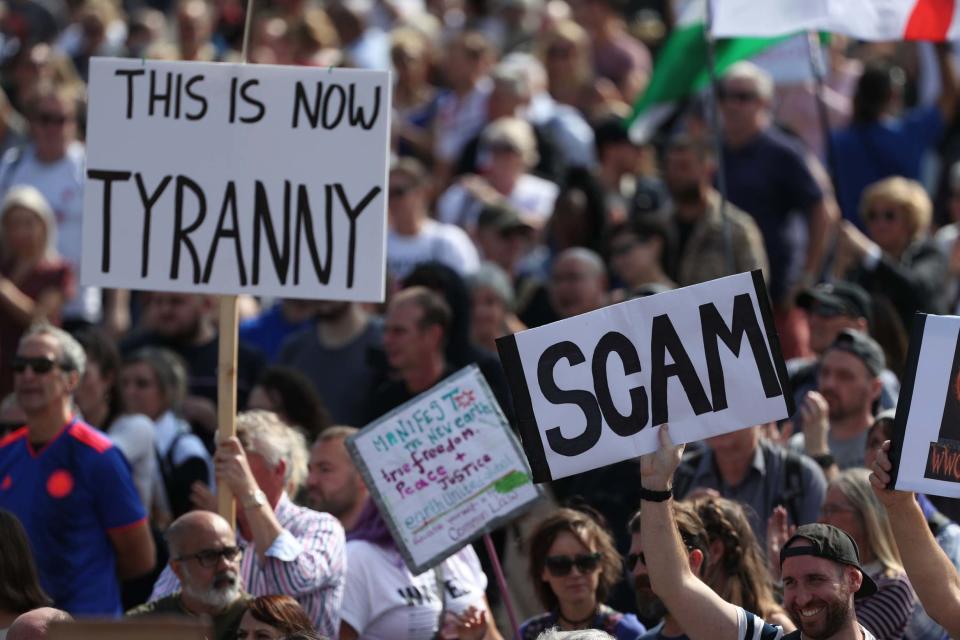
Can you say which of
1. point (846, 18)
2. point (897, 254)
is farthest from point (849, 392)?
point (897, 254)

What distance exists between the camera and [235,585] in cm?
657

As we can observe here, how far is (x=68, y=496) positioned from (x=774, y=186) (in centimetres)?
537

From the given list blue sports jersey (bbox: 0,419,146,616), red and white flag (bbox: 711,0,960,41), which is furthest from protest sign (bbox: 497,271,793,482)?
red and white flag (bbox: 711,0,960,41)

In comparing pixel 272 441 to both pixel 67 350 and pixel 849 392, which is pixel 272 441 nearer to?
pixel 67 350

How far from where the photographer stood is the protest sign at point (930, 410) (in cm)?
561

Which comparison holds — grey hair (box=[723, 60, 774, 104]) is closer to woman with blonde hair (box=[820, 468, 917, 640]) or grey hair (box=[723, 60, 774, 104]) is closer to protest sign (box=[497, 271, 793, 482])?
woman with blonde hair (box=[820, 468, 917, 640])

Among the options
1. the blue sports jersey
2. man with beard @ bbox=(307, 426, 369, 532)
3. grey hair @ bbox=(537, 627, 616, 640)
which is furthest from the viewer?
the blue sports jersey

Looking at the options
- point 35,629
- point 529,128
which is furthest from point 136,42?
point 35,629

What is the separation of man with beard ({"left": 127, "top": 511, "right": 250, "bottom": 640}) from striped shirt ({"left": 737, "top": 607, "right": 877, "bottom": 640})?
179 cm

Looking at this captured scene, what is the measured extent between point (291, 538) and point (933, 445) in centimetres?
232

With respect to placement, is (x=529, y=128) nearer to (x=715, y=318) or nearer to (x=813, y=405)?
(x=813, y=405)

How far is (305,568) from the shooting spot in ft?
21.9

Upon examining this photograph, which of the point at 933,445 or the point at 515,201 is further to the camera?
the point at 515,201

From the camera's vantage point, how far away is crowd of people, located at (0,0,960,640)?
21.3ft
